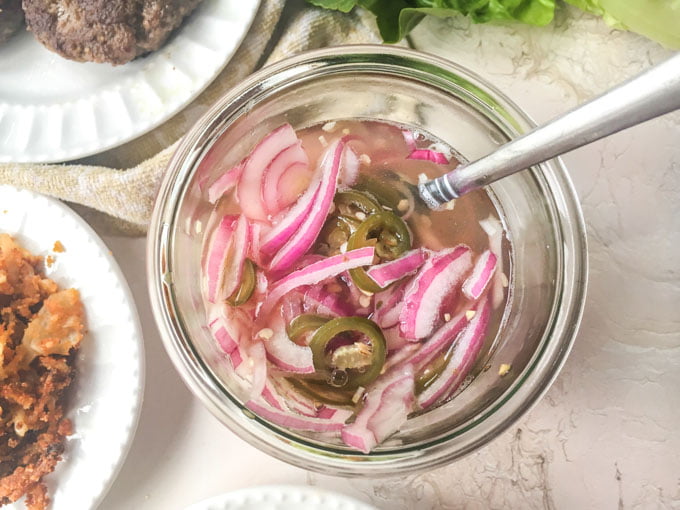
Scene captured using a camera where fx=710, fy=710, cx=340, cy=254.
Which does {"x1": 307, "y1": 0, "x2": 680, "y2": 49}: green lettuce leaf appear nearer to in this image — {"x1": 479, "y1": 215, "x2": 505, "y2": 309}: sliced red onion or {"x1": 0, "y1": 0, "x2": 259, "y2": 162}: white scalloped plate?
{"x1": 0, "y1": 0, "x2": 259, "y2": 162}: white scalloped plate

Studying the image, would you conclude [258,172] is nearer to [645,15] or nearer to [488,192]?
[488,192]

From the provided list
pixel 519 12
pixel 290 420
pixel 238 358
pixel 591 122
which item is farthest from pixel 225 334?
pixel 519 12

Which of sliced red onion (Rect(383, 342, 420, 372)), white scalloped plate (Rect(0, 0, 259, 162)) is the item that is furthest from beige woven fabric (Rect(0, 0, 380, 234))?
sliced red onion (Rect(383, 342, 420, 372))

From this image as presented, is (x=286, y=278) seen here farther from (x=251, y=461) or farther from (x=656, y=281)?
(x=656, y=281)

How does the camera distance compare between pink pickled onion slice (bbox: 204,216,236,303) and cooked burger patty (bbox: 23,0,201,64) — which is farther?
cooked burger patty (bbox: 23,0,201,64)

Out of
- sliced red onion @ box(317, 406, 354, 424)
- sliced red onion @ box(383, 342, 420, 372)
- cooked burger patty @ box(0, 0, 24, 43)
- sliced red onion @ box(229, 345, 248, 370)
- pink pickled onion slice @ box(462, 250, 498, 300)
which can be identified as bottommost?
cooked burger patty @ box(0, 0, 24, 43)

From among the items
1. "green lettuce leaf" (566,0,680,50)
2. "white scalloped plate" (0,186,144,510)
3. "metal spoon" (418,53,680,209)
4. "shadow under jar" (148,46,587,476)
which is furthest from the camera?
"white scalloped plate" (0,186,144,510)
